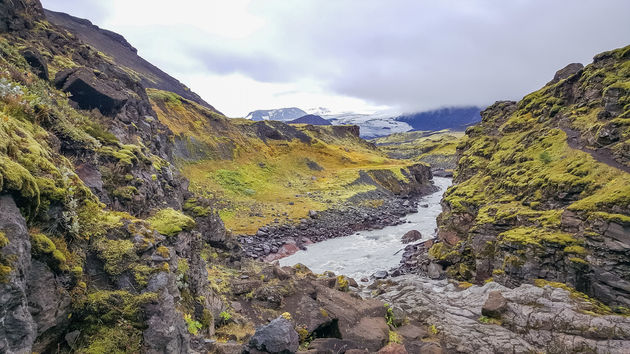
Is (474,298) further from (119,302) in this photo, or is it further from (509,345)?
(119,302)

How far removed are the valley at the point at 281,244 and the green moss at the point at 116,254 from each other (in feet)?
0.16

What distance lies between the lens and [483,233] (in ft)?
85.9

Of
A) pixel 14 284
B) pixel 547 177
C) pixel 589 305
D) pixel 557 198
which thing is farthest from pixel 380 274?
pixel 14 284

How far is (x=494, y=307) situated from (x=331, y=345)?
1017 centimetres

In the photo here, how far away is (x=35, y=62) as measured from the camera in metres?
16.5

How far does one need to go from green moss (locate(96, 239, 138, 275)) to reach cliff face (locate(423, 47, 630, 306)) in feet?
73.0

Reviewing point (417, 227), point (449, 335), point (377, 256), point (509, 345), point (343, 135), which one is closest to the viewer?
point (509, 345)

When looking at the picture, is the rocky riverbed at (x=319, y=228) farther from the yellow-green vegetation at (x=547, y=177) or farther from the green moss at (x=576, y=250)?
the green moss at (x=576, y=250)

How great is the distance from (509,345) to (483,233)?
1353cm

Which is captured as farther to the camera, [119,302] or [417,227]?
[417,227]

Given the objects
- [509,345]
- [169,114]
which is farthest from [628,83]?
[169,114]

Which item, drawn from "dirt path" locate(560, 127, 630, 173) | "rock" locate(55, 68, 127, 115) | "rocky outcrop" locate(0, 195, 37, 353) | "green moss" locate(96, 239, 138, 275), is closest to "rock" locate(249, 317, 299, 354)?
"green moss" locate(96, 239, 138, 275)

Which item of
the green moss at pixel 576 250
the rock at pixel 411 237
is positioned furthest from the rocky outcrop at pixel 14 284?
the rock at pixel 411 237

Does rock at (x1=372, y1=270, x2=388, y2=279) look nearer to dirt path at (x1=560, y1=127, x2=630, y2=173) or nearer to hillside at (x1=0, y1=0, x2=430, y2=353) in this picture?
hillside at (x1=0, y1=0, x2=430, y2=353)
